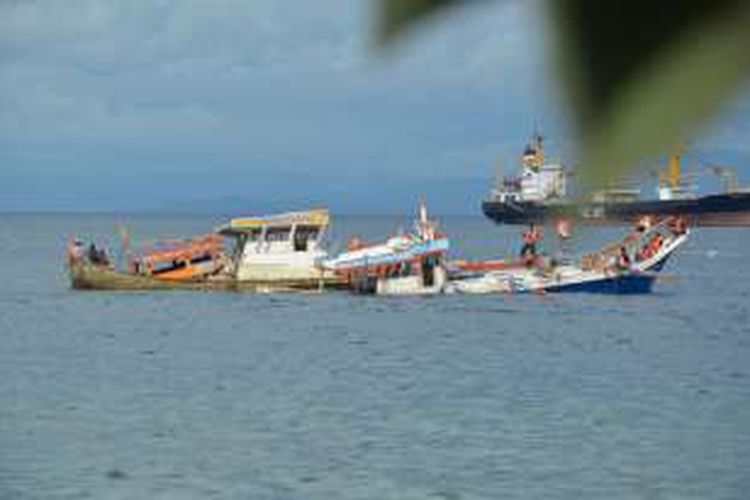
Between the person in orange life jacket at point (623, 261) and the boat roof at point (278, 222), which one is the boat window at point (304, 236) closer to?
the boat roof at point (278, 222)

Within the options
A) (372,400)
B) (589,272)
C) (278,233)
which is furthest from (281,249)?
(372,400)

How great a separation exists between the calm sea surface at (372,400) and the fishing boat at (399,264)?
740 mm

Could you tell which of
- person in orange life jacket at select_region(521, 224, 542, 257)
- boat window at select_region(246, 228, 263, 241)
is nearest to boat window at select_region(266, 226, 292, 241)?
boat window at select_region(246, 228, 263, 241)

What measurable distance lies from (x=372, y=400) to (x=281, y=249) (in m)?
25.2

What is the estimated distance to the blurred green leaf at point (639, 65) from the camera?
36.7 inches

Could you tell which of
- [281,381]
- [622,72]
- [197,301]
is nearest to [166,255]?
[197,301]

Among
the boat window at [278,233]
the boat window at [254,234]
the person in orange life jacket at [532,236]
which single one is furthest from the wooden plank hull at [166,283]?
the person in orange life jacket at [532,236]

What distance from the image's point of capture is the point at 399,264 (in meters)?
61.3

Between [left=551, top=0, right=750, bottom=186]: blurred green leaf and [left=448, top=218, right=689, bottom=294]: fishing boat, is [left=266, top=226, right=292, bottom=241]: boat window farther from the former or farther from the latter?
[left=551, top=0, right=750, bottom=186]: blurred green leaf

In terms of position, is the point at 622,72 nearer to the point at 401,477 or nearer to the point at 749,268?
the point at 401,477

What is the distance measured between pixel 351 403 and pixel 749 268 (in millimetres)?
88145

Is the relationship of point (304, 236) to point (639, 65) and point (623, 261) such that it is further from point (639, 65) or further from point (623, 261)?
point (639, 65)

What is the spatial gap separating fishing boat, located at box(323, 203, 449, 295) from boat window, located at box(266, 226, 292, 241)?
2010mm

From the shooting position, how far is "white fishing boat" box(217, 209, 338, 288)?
56344 mm
